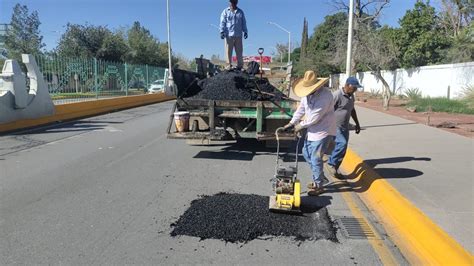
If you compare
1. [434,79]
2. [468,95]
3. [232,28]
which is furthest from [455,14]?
[232,28]

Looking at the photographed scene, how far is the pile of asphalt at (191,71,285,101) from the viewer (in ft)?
25.7

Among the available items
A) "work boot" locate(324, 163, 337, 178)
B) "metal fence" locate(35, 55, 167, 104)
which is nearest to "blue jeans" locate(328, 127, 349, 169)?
"work boot" locate(324, 163, 337, 178)

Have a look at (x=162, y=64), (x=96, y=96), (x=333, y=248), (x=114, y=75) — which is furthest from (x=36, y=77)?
(x=162, y=64)

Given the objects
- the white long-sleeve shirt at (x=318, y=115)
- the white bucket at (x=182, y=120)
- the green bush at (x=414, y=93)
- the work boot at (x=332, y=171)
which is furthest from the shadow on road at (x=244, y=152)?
the green bush at (x=414, y=93)

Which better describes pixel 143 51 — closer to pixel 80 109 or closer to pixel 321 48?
pixel 321 48

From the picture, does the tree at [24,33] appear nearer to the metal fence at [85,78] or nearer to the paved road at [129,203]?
the metal fence at [85,78]

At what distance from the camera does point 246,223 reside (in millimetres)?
4336

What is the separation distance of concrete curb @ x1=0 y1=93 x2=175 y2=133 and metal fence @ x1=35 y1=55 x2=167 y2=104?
1.52 ft

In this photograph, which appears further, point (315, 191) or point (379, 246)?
point (315, 191)

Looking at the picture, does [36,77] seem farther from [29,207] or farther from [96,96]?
[29,207]

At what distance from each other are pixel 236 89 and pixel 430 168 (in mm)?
3839

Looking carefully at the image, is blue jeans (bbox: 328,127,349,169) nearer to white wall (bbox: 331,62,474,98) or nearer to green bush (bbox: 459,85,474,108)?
white wall (bbox: 331,62,474,98)

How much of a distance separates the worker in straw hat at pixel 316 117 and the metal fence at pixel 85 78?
11.8 m

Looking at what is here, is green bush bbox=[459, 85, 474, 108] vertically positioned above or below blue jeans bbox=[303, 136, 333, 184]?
above
